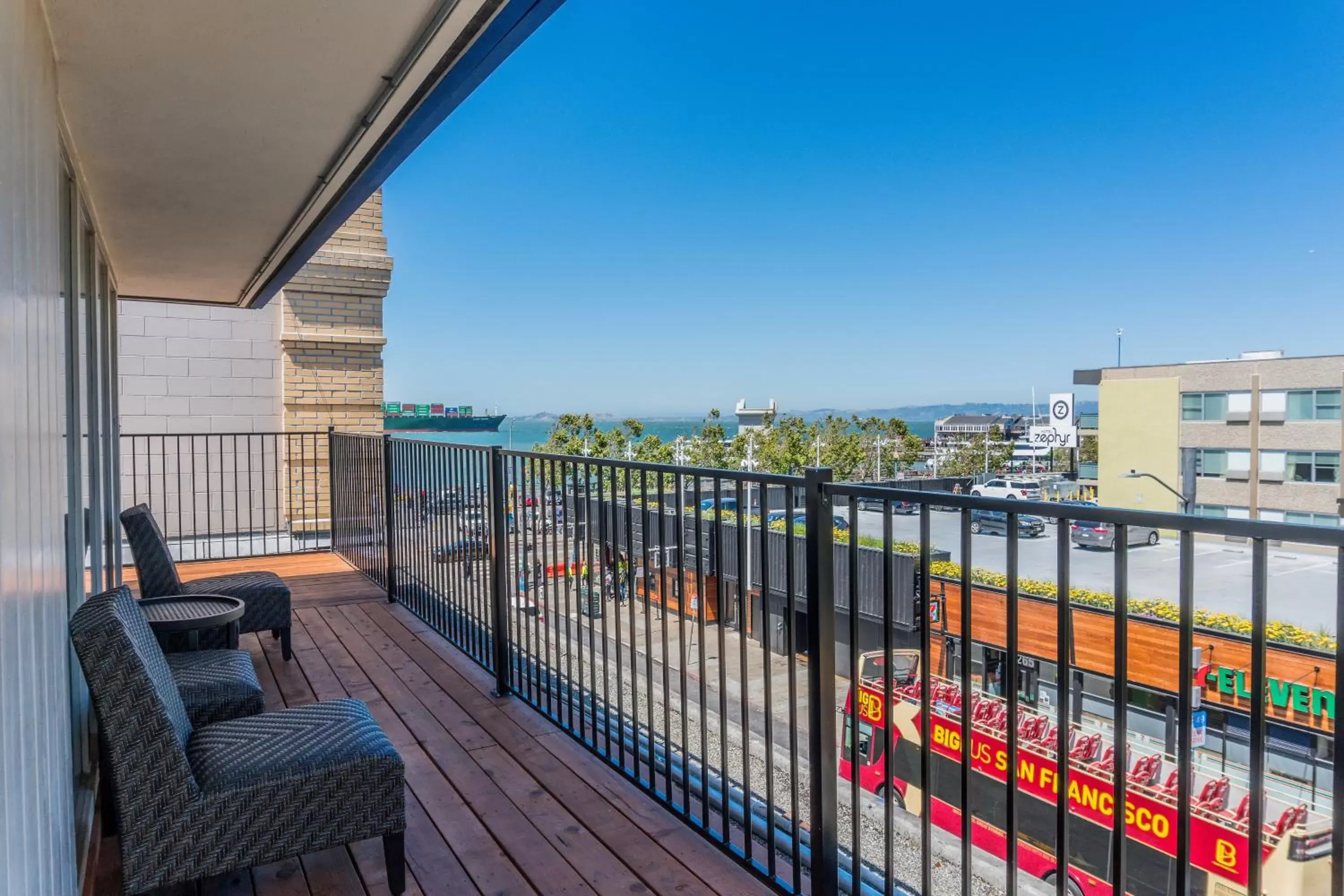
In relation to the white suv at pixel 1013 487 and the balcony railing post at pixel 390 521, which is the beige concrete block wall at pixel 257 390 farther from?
the white suv at pixel 1013 487

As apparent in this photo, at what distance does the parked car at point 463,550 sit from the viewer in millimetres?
3650

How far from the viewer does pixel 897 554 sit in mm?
1933

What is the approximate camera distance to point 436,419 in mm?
12875

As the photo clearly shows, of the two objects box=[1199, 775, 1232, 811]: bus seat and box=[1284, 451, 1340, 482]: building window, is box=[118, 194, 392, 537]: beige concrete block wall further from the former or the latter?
box=[1284, 451, 1340, 482]: building window

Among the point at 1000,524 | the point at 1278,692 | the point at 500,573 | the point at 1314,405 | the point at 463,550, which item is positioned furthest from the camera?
the point at 1314,405

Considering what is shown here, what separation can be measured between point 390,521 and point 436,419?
8082 mm

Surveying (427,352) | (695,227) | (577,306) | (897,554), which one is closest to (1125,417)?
(695,227)

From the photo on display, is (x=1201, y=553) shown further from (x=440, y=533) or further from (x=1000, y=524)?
(x=440, y=533)

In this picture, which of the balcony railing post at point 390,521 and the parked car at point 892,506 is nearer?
the parked car at point 892,506

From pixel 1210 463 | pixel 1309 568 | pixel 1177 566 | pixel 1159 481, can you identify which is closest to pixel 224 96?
pixel 1177 566

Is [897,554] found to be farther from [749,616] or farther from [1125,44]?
[1125,44]

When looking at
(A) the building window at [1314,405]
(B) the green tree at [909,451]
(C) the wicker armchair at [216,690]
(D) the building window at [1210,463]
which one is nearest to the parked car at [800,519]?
(C) the wicker armchair at [216,690]

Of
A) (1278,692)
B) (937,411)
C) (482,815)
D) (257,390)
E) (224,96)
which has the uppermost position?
(937,411)

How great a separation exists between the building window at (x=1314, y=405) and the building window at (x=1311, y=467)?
156 centimetres
